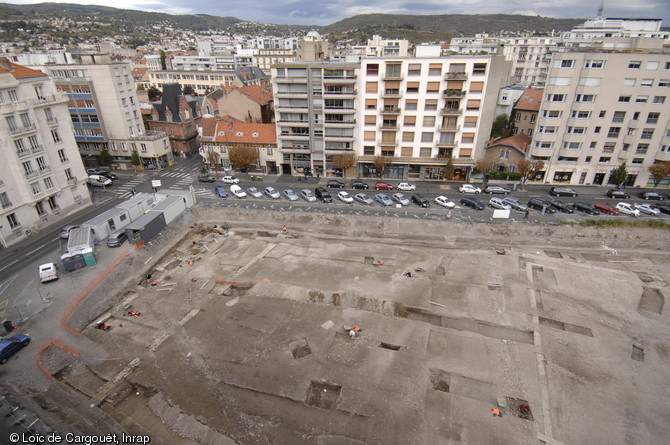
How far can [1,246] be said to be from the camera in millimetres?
45031

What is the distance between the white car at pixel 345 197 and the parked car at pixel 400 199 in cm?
745

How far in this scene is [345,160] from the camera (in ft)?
219

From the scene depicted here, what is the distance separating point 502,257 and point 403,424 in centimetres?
2956

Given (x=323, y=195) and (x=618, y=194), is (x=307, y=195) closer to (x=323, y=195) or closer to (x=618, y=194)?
(x=323, y=195)

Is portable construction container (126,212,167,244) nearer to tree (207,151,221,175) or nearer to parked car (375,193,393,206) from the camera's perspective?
tree (207,151,221,175)

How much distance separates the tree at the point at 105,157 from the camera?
73688mm

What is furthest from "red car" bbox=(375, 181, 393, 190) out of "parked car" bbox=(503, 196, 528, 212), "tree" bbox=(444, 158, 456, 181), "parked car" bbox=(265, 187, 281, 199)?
"parked car" bbox=(503, 196, 528, 212)

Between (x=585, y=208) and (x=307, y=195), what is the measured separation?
1806 inches

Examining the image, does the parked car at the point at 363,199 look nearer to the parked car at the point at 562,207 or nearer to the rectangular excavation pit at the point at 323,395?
the parked car at the point at 562,207

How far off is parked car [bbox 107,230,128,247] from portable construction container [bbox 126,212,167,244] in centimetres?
113

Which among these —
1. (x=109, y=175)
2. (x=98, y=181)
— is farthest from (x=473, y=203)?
(x=109, y=175)

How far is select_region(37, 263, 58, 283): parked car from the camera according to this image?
126 feet

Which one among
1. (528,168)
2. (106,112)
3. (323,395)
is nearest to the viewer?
(323,395)

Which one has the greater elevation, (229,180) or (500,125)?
(500,125)
